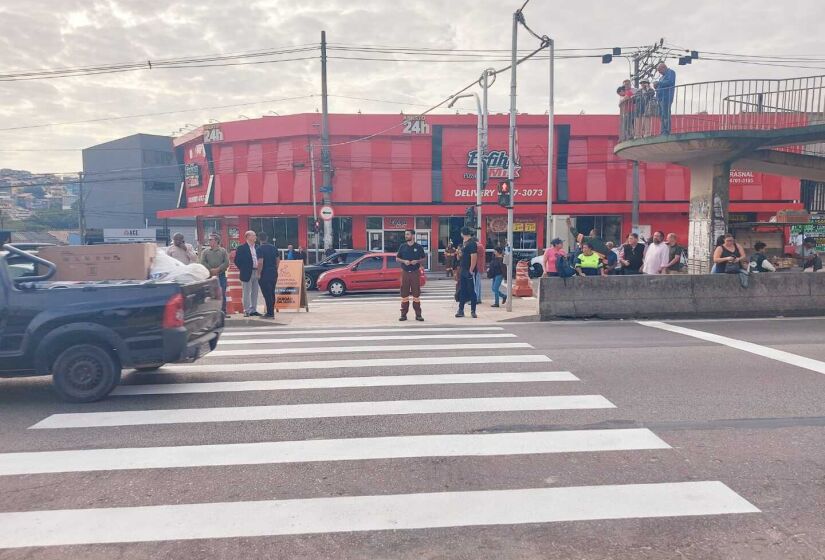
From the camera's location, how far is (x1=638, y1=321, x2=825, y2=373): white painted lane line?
8.10 meters

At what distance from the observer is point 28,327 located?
6.45 meters

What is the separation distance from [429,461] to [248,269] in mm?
9003

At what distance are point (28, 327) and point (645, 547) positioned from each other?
6.08 m

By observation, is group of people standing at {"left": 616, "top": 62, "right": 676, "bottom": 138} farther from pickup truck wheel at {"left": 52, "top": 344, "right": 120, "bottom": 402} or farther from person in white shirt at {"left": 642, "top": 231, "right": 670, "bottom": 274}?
pickup truck wheel at {"left": 52, "top": 344, "right": 120, "bottom": 402}

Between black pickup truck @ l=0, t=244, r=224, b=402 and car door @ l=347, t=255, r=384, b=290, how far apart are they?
1362 cm

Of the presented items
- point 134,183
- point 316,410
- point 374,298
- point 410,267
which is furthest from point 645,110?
point 134,183

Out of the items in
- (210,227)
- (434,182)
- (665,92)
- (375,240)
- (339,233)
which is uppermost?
(665,92)

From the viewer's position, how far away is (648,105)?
16891 mm

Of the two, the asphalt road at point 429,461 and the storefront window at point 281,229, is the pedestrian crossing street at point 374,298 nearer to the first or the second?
the asphalt road at point 429,461

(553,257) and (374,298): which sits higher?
(553,257)

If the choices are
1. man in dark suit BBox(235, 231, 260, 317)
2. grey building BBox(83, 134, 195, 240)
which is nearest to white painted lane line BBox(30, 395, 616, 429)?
man in dark suit BBox(235, 231, 260, 317)

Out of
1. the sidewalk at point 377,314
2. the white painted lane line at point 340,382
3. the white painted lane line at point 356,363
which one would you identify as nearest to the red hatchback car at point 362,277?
the sidewalk at point 377,314

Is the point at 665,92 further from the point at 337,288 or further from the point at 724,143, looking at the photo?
the point at 337,288

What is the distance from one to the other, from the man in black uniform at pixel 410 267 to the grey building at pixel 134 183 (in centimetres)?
5107
